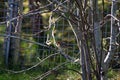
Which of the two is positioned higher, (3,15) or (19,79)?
(3,15)

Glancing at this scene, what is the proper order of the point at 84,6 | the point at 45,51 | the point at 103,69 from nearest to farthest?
the point at 84,6 < the point at 103,69 < the point at 45,51

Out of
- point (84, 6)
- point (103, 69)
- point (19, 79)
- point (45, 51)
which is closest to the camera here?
point (84, 6)

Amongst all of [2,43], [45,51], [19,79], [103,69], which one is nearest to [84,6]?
[103,69]

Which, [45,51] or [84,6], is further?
[45,51]

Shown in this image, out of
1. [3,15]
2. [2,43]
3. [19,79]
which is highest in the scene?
[3,15]

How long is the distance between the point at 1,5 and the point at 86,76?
4.02 m

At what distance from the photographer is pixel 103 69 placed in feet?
7.34

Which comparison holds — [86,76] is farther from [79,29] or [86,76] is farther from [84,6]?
[84,6]

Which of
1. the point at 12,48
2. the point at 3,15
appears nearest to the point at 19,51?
the point at 12,48

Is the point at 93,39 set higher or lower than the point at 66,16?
lower

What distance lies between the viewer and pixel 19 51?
5.87 m

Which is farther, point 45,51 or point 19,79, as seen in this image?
point 45,51

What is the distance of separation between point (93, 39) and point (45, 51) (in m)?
3.65

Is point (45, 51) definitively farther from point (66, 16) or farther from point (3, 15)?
point (66, 16)
